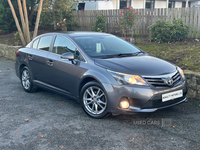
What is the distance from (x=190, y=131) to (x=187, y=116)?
732 mm

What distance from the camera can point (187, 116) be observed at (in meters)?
4.76

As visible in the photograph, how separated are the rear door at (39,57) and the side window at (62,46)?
27cm

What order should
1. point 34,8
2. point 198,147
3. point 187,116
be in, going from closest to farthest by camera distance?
point 198,147 → point 187,116 → point 34,8

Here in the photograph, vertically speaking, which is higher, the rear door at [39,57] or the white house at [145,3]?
the white house at [145,3]

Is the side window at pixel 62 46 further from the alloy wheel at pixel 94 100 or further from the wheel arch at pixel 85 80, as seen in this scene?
the alloy wheel at pixel 94 100

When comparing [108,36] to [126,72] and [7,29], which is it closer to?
[126,72]

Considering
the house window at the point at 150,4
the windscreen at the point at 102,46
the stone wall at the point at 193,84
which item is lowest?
the stone wall at the point at 193,84

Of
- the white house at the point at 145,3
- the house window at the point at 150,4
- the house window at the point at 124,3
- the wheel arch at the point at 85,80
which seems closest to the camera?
the wheel arch at the point at 85,80

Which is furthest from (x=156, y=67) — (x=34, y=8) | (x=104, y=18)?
(x=34, y=8)

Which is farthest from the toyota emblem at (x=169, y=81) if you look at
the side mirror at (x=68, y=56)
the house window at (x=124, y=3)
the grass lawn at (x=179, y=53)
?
the house window at (x=124, y=3)

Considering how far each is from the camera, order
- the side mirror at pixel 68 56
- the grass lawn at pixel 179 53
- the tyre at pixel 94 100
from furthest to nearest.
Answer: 1. the grass lawn at pixel 179 53
2. the side mirror at pixel 68 56
3. the tyre at pixel 94 100

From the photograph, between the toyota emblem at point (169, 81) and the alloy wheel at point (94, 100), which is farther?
the alloy wheel at point (94, 100)

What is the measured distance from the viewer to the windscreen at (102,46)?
508 centimetres

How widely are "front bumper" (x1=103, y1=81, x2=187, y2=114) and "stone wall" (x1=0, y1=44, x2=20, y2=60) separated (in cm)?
911
